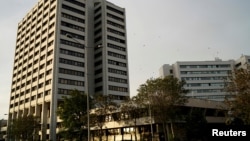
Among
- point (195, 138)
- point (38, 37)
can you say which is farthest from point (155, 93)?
point (38, 37)

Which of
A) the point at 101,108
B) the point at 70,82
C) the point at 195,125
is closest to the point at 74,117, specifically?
the point at 101,108

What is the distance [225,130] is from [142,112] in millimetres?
39127

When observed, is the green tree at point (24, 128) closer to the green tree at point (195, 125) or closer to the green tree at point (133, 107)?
the green tree at point (133, 107)

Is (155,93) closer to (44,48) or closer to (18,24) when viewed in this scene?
(44,48)

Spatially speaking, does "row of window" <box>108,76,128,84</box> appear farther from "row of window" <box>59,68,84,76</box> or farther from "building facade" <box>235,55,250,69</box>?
"building facade" <box>235,55,250,69</box>

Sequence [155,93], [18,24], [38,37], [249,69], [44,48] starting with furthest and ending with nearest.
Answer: [18,24], [38,37], [44,48], [155,93], [249,69]

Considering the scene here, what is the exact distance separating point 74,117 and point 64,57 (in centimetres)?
3523

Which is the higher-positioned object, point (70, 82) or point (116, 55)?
point (116, 55)

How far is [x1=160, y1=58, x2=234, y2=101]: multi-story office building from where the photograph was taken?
13000 centimetres

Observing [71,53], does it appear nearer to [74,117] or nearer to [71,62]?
[71,62]

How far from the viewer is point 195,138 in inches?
2067

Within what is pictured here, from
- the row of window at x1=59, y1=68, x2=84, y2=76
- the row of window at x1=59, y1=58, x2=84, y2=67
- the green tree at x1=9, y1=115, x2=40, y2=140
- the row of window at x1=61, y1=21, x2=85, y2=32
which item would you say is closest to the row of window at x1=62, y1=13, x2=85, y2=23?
the row of window at x1=61, y1=21, x2=85, y2=32

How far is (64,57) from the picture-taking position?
84312 millimetres

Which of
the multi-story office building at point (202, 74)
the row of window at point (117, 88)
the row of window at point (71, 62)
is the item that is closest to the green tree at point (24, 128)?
the row of window at point (71, 62)
